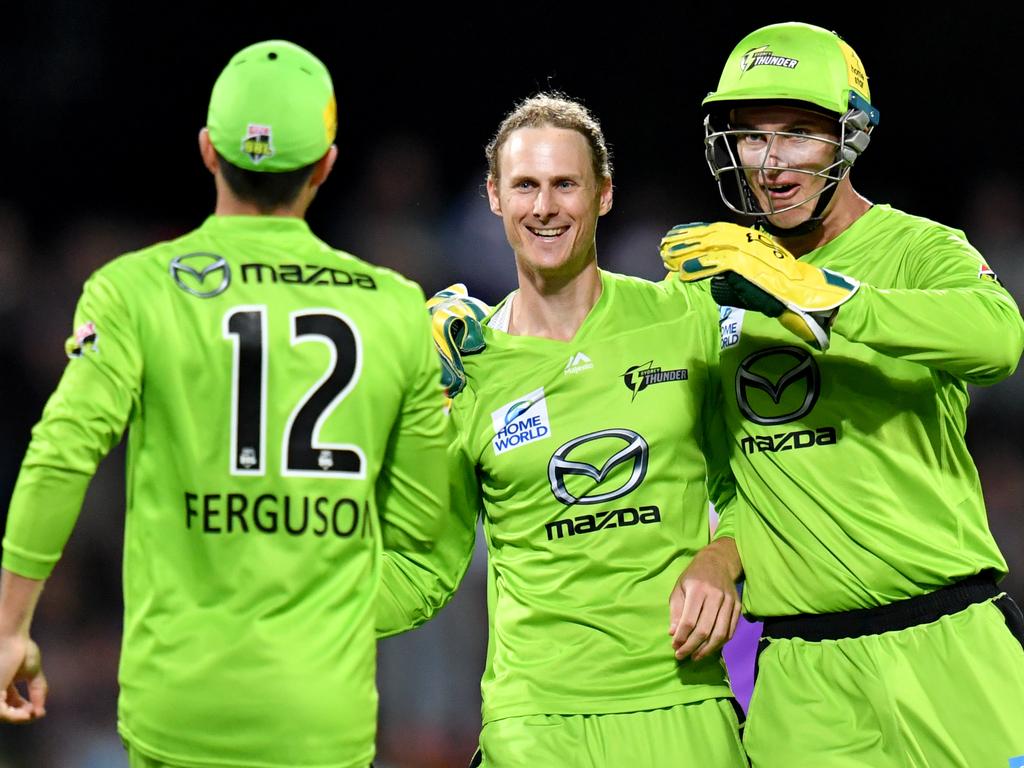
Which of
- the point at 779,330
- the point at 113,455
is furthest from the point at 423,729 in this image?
the point at 779,330

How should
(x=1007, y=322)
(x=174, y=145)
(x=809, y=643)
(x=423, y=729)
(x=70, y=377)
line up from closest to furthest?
(x=70, y=377) < (x=1007, y=322) < (x=809, y=643) < (x=423, y=729) < (x=174, y=145)

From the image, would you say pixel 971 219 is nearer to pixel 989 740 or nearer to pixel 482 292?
pixel 482 292

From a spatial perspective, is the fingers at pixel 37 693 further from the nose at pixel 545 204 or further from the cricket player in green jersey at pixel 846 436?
the nose at pixel 545 204

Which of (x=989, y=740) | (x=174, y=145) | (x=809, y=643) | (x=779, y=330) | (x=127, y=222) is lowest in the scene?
(x=989, y=740)

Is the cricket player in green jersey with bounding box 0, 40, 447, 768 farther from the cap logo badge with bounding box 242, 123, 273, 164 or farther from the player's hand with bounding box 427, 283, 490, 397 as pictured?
the player's hand with bounding box 427, 283, 490, 397

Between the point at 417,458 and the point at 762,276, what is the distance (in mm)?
A: 867

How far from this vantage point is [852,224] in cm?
347

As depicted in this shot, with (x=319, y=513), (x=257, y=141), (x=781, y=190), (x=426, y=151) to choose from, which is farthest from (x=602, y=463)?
(x=426, y=151)

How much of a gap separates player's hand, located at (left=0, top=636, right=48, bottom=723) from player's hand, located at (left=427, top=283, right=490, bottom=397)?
1.35 m

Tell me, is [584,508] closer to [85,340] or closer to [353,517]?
[353,517]

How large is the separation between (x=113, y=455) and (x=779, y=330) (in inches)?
166

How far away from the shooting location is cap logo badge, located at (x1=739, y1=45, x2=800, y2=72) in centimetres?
343

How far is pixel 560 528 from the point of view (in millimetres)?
3393

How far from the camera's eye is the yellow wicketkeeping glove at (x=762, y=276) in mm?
2980
